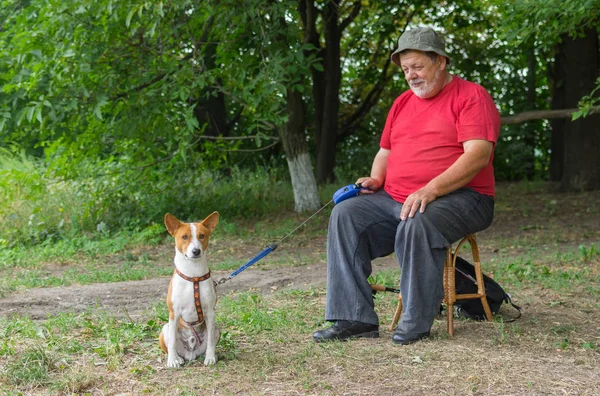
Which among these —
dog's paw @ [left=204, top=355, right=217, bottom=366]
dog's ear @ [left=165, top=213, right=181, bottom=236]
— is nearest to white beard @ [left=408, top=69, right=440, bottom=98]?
dog's ear @ [left=165, top=213, right=181, bottom=236]

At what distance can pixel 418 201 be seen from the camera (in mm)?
4285

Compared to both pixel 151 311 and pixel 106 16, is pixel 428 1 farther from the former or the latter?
pixel 151 311

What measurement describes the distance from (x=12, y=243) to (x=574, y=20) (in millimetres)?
6870

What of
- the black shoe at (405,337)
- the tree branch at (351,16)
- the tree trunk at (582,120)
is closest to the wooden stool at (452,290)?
the black shoe at (405,337)

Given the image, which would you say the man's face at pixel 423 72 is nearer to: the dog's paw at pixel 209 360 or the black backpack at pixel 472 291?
the black backpack at pixel 472 291

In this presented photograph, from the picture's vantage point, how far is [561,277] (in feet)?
21.0

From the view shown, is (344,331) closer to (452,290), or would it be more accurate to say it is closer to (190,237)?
(452,290)

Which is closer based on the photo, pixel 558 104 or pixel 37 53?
pixel 37 53

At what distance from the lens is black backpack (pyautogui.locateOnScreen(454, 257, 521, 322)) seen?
4.86 meters

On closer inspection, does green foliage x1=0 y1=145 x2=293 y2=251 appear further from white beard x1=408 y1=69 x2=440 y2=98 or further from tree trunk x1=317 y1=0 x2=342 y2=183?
white beard x1=408 y1=69 x2=440 y2=98

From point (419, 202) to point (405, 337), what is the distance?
0.78 m

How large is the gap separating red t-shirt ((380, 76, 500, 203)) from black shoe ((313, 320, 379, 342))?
0.81 metres

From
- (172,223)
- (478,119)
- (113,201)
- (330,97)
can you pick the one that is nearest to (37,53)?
(113,201)

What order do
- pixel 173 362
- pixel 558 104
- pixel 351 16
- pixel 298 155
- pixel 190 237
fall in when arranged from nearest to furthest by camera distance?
1. pixel 190 237
2. pixel 173 362
3. pixel 298 155
4. pixel 351 16
5. pixel 558 104
